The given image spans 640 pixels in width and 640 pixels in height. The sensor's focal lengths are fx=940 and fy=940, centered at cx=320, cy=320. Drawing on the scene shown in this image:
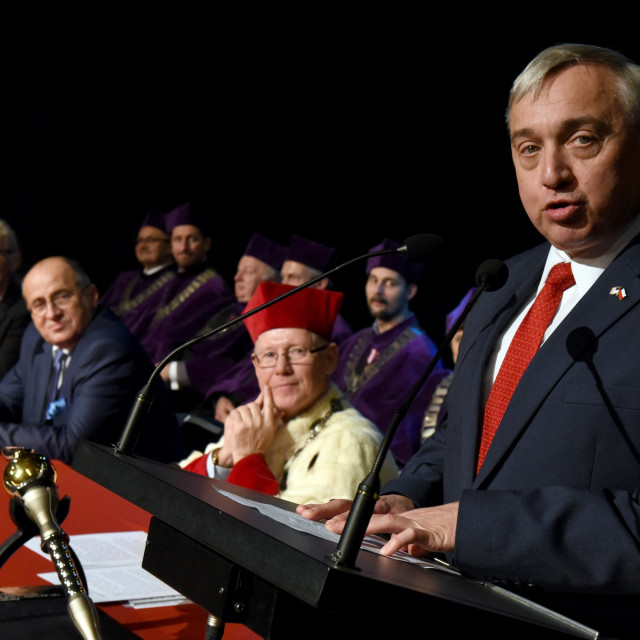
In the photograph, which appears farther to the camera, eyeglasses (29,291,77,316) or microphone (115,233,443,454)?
eyeglasses (29,291,77,316)

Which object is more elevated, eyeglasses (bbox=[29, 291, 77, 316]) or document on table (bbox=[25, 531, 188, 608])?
eyeglasses (bbox=[29, 291, 77, 316])

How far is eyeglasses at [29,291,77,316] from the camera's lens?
3770mm

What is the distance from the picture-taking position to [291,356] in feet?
9.35

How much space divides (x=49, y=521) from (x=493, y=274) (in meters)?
0.78

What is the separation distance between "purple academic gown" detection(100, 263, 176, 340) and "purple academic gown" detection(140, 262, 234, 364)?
26cm

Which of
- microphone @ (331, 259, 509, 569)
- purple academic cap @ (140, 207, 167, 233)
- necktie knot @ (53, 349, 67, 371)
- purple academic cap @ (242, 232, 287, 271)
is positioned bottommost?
necktie knot @ (53, 349, 67, 371)

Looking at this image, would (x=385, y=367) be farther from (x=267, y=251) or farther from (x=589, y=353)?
(x=589, y=353)

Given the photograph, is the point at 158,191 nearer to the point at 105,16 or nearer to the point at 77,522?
the point at 105,16

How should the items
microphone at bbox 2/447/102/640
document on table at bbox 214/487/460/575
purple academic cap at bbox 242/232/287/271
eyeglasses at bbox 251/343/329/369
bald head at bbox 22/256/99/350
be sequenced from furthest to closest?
purple academic cap at bbox 242/232/287/271
bald head at bbox 22/256/99/350
eyeglasses at bbox 251/343/329/369
microphone at bbox 2/447/102/640
document on table at bbox 214/487/460/575

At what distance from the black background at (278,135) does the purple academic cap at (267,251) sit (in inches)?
17.4

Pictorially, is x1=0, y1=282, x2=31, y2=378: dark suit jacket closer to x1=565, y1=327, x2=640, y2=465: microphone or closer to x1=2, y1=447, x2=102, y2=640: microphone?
x1=2, y1=447, x2=102, y2=640: microphone

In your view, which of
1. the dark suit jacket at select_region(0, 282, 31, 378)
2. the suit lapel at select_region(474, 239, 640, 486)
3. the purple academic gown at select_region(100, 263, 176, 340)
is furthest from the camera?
the purple academic gown at select_region(100, 263, 176, 340)

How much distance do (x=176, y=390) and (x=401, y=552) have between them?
5.47 metres

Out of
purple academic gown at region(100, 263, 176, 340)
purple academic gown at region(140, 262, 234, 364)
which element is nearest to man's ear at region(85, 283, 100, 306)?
purple academic gown at region(140, 262, 234, 364)
